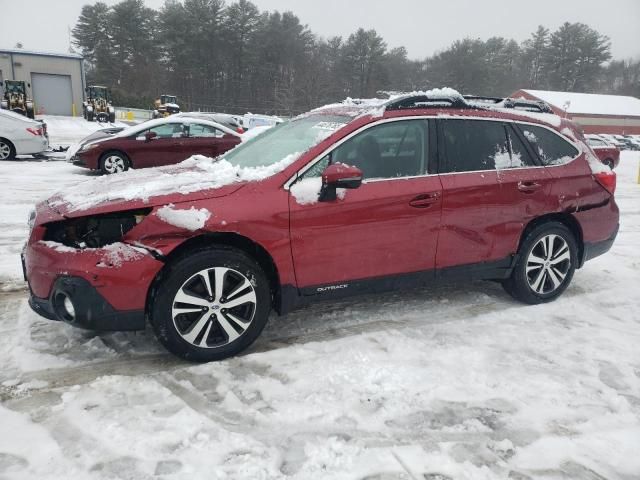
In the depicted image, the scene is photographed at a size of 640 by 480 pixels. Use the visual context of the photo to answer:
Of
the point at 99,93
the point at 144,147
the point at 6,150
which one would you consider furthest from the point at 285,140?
the point at 99,93

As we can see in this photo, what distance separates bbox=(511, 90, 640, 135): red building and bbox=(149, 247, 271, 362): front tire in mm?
62994

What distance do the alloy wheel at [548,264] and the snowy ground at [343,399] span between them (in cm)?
26

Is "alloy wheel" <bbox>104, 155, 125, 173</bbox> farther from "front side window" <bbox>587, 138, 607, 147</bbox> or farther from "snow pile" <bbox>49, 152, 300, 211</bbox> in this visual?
"front side window" <bbox>587, 138, 607, 147</bbox>

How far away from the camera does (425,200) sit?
12.0 ft

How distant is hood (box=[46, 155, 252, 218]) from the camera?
3.05 metres

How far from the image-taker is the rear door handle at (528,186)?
4.07 m

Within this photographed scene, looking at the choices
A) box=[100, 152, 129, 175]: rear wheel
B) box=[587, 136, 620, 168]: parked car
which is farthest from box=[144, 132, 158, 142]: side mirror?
box=[587, 136, 620, 168]: parked car

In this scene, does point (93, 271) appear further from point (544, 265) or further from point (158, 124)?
point (158, 124)

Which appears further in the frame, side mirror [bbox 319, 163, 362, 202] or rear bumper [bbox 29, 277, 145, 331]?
side mirror [bbox 319, 163, 362, 202]

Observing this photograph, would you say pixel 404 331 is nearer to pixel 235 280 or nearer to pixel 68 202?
pixel 235 280

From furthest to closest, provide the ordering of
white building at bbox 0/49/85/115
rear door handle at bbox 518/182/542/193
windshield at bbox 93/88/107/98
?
white building at bbox 0/49/85/115 → windshield at bbox 93/88/107/98 → rear door handle at bbox 518/182/542/193

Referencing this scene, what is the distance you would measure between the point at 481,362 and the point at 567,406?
59 cm

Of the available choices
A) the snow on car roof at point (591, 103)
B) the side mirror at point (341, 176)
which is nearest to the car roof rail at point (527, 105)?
the side mirror at point (341, 176)

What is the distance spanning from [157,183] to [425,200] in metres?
1.90
